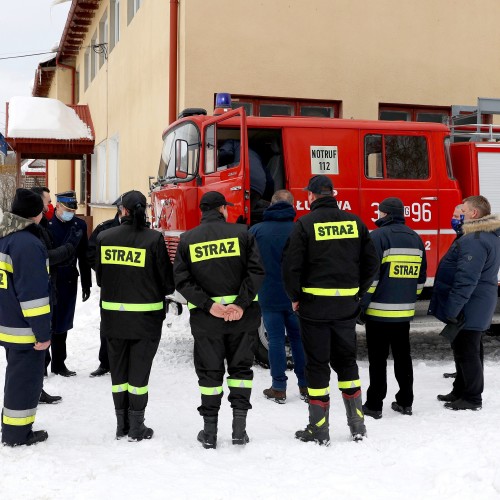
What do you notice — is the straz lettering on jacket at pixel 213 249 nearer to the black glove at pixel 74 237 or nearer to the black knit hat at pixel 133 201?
the black knit hat at pixel 133 201

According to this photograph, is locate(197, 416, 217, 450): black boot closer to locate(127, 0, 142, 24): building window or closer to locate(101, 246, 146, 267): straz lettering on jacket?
locate(101, 246, 146, 267): straz lettering on jacket

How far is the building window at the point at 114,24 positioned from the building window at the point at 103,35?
650 mm

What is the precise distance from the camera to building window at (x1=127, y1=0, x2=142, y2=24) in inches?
537

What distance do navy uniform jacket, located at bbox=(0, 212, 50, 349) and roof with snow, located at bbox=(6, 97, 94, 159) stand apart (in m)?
13.1

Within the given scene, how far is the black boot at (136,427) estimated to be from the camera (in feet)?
15.4

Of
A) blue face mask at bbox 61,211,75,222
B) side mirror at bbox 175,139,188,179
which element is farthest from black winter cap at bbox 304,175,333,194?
blue face mask at bbox 61,211,75,222

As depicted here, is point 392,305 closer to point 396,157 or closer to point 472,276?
point 472,276

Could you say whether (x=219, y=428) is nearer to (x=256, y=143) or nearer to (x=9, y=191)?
(x=256, y=143)

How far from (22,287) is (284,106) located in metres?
7.32

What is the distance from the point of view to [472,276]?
17.8ft

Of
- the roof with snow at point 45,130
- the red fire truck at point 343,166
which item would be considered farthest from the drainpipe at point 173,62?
the roof with snow at point 45,130

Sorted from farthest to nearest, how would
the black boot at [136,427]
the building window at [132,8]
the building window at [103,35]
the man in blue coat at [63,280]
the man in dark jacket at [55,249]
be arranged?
the building window at [103,35], the building window at [132,8], the man in blue coat at [63,280], the man in dark jacket at [55,249], the black boot at [136,427]

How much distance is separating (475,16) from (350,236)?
8.52 meters

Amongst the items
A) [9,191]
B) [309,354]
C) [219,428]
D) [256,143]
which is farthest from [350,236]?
[9,191]
